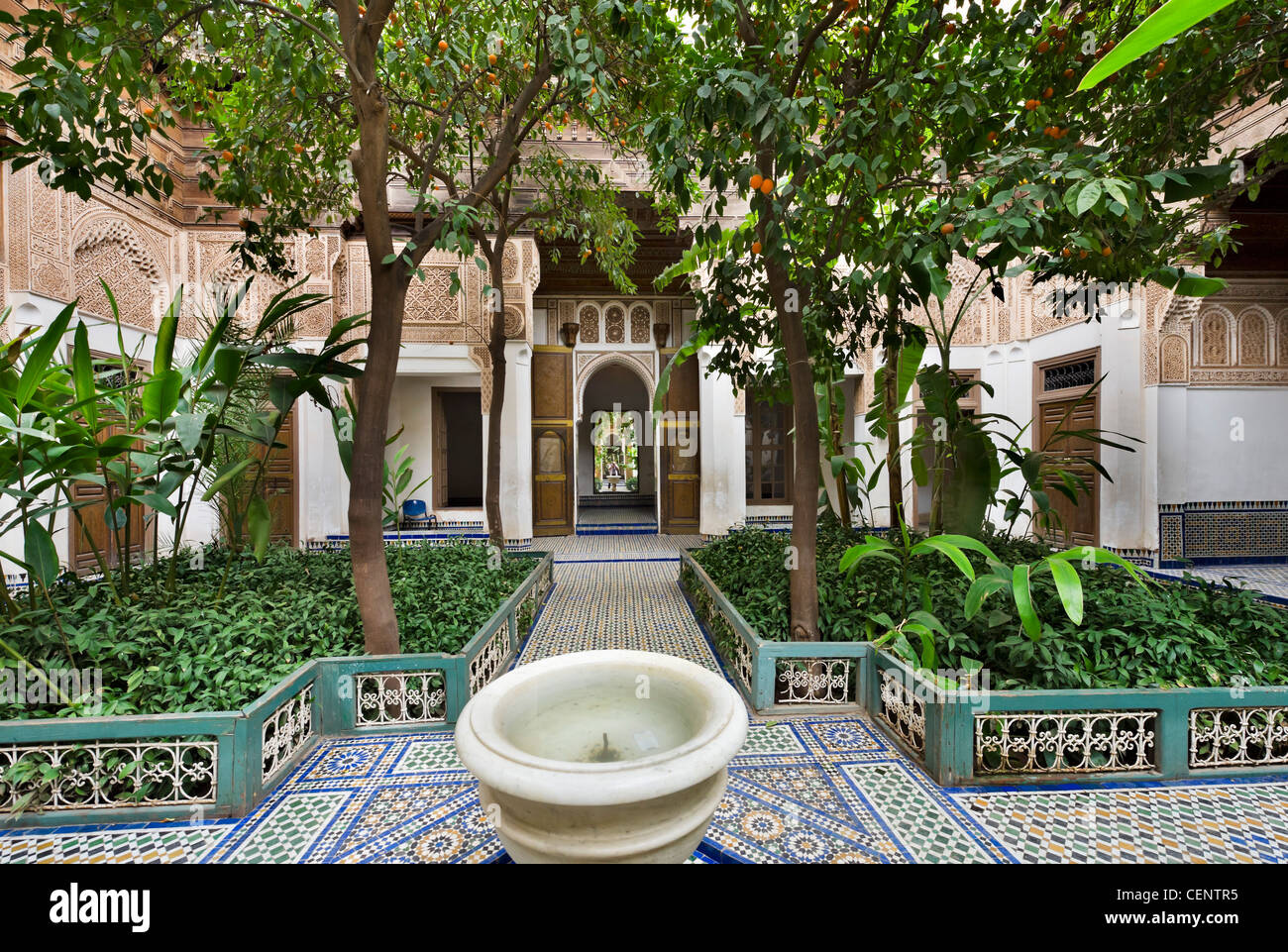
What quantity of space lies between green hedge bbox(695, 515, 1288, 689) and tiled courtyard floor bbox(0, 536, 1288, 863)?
1.25 feet

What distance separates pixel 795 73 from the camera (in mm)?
2469

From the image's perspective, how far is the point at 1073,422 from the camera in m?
6.36

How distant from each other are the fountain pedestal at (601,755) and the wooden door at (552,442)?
6582 millimetres

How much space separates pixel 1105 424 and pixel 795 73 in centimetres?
529

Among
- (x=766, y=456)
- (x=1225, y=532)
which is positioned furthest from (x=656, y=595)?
(x=1225, y=532)

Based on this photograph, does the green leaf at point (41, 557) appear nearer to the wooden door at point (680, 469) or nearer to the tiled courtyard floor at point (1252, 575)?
the wooden door at point (680, 469)

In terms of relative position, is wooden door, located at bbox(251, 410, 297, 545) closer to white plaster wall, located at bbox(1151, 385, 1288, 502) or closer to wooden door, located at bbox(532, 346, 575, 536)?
wooden door, located at bbox(532, 346, 575, 536)

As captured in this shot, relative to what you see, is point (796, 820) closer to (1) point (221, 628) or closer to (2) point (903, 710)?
(2) point (903, 710)

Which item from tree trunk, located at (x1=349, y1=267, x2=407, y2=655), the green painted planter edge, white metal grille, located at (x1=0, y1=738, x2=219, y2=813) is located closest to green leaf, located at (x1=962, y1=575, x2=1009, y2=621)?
tree trunk, located at (x1=349, y1=267, x2=407, y2=655)

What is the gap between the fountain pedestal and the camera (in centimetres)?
121

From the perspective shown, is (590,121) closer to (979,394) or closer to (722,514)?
(722,514)

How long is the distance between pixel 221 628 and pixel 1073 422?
7.34 metres

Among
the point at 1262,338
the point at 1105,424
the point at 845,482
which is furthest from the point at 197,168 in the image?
the point at 1262,338

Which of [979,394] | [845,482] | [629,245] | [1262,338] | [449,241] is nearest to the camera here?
[449,241]
